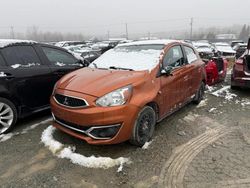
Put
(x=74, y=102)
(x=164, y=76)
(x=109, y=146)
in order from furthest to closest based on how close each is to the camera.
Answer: (x=164, y=76) → (x=109, y=146) → (x=74, y=102)

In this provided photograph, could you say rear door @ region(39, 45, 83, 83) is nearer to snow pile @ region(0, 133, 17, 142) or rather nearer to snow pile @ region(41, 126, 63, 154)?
snow pile @ region(41, 126, 63, 154)

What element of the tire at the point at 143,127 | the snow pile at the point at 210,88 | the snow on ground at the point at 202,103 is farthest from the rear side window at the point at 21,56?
the snow pile at the point at 210,88

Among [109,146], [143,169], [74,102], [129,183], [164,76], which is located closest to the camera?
[129,183]

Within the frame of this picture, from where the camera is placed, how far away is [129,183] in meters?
3.23

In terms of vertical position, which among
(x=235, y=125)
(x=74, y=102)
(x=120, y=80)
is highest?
(x=120, y=80)

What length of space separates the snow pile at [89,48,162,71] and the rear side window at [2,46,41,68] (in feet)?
3.67

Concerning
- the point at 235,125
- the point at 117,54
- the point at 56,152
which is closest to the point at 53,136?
the point at 56,152

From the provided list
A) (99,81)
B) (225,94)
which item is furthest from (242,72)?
(99,81)

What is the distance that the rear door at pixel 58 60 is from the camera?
5.23 meters

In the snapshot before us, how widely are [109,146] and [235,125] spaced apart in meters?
2.57

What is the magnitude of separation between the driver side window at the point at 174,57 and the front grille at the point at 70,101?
1.68 metres

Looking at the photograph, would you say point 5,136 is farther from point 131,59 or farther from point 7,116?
point 131,59

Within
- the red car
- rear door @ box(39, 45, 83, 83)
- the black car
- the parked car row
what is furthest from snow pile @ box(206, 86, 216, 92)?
the black car

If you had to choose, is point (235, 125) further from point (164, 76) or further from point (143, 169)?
point (143, 169)
